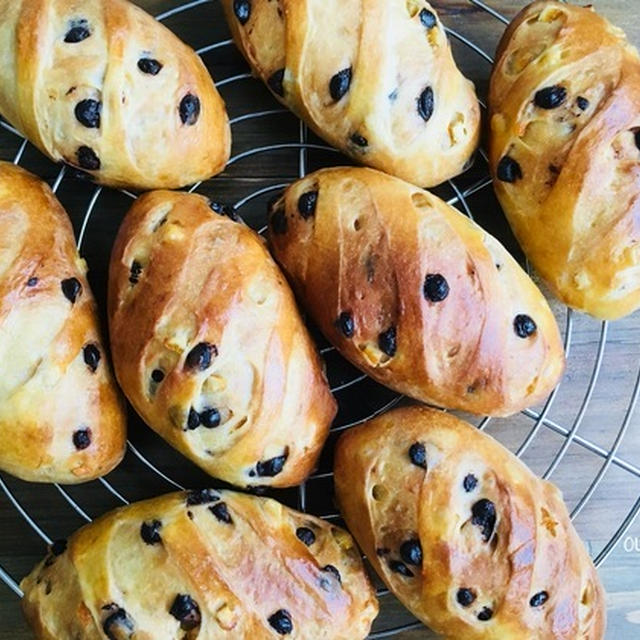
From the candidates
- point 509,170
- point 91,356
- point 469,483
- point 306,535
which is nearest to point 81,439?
point 91,356

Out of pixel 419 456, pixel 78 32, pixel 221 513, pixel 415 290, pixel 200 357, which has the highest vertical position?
pixel 78 32

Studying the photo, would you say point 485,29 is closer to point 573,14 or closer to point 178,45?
point 573,14

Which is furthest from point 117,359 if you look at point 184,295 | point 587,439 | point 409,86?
point 587,439

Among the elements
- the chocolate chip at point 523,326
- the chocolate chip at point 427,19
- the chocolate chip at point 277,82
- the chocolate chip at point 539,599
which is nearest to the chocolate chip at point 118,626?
the chocolate chip at point 539,599

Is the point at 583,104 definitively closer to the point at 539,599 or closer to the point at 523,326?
the point at 523,326

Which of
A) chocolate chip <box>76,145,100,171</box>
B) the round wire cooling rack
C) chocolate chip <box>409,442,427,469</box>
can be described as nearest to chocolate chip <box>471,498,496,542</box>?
chocolate chip <box>409,442,427,469</box>

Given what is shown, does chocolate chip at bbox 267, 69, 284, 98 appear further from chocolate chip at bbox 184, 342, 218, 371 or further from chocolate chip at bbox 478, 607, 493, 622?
chocolate chip at bbox 478, 607, 493, 622

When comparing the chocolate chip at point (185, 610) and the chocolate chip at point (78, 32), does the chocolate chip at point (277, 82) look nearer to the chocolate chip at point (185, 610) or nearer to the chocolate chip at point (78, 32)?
the chocolate chip at point (78, 32)
